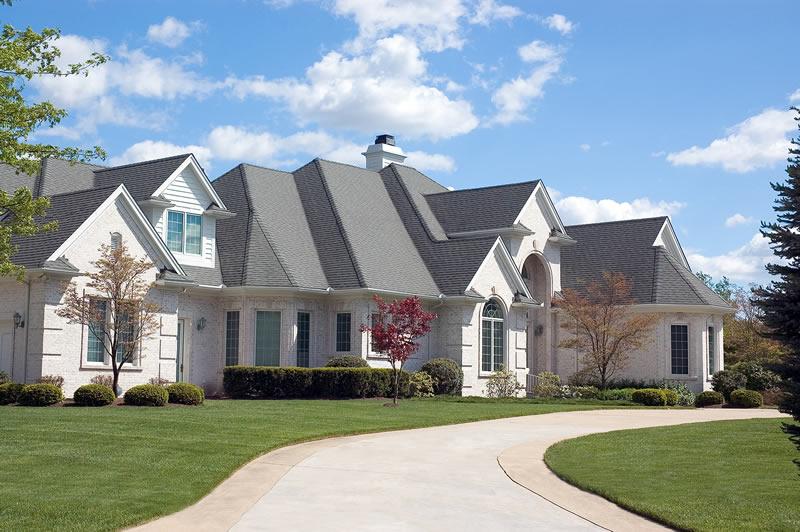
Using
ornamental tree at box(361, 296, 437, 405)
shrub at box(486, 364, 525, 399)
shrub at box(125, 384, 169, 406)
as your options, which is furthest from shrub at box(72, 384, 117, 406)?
shrub at box(486, 364, 525, 399)

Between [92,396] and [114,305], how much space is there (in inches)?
132

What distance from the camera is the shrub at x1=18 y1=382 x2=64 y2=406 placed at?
2286cm

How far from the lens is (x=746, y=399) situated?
33156 mm

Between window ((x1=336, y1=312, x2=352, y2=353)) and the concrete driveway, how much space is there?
50.1ft

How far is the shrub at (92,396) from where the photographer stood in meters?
23.2

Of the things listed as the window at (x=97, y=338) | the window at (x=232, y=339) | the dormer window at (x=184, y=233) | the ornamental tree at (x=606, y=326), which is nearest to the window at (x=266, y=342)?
the window at (x=232, y=339)

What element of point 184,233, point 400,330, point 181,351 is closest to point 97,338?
point 181,351

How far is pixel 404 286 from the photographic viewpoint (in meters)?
34.5

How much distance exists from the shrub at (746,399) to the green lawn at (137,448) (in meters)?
11.6

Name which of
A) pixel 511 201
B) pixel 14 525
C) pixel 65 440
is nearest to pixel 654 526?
pixel 14 525

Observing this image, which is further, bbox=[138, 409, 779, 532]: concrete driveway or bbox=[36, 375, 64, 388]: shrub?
bbox=[36, 375, 64, 388]: shrub

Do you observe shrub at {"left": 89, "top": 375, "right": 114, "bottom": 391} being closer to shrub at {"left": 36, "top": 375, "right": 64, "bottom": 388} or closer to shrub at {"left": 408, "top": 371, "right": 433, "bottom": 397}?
shrub at {"left": 36, "top": 375, "right": 64, "bottom": 388}

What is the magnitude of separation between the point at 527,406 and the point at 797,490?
55.4 feet

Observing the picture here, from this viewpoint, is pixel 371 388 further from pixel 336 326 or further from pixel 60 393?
pixel 60 393
